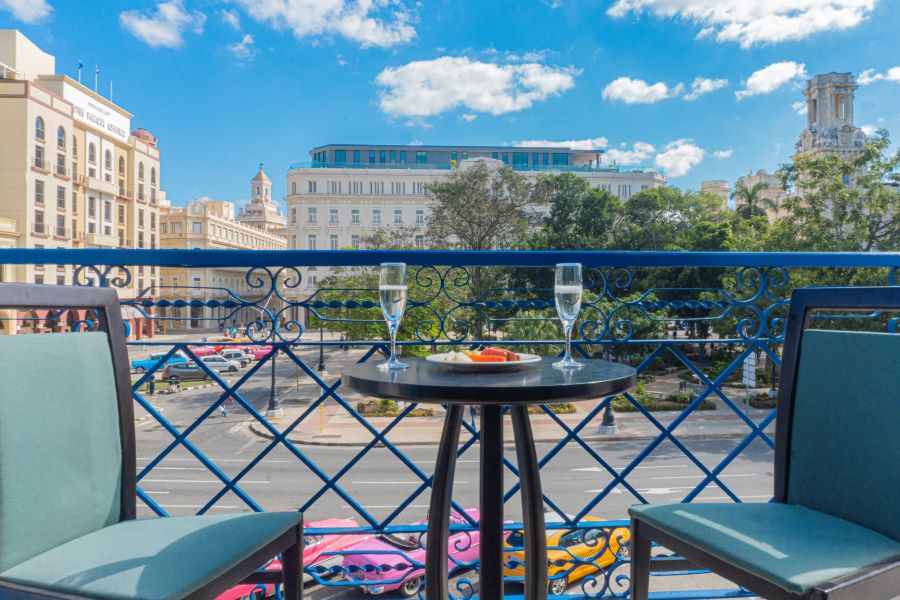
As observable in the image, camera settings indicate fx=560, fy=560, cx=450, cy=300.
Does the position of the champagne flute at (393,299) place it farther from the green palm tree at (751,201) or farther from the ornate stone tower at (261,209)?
the ornate stone tower at (261,209)

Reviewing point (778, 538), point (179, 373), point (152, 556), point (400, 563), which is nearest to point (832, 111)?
point (179, 373)

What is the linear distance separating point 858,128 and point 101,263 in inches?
1931

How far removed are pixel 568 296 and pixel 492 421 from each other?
1.15 feet

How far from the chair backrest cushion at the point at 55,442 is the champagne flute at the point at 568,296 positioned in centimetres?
97

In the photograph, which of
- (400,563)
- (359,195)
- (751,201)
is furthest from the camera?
(359,195)

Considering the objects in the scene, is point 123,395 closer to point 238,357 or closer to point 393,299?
point 393,299

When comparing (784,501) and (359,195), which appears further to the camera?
(359,195)

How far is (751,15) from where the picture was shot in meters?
40.0

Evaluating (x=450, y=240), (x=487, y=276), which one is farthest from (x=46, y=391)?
(x=450, y=240)

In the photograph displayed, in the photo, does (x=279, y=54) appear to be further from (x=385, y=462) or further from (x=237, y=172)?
(x=385, y=462)

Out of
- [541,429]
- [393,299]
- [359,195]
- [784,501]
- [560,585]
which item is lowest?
[541,429]

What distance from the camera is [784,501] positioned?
4.17 feet

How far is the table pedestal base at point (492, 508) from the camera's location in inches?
45.3

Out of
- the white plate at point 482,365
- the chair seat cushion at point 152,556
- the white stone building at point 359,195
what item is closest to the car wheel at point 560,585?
the white plate at point 482,365
